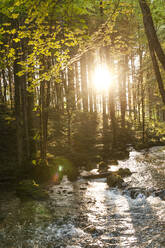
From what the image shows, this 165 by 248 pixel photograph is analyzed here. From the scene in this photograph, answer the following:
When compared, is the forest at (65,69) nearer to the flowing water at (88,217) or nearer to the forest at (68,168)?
the forest at (68,168)

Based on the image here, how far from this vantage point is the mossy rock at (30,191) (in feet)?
24.9

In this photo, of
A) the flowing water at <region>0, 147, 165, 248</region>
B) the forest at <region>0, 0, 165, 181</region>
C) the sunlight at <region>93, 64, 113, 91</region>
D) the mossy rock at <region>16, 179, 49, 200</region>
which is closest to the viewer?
the flowing water at <region>0, 147, 165, 248</region>

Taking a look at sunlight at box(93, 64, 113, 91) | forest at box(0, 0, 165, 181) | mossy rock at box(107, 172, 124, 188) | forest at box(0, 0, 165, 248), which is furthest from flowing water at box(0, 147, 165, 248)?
sunlight at box(93, 64, 113, 91)

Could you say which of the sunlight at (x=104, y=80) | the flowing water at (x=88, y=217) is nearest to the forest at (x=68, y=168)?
the flowing water at (x=88, y=217)

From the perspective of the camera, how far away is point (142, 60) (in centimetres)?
1627

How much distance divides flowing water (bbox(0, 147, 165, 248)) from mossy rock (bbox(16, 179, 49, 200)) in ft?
0.92

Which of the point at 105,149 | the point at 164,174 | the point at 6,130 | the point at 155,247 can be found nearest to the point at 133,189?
the point at 164,174

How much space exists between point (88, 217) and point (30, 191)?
2722mm

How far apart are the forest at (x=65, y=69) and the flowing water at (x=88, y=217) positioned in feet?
7.69

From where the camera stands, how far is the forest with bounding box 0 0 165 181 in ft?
21.2

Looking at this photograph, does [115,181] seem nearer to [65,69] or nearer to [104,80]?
[65,69]

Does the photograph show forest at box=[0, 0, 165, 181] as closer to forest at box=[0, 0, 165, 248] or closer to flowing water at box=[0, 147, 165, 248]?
forest at box=[0, 0, 165, 248]

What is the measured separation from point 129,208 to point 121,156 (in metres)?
7.41

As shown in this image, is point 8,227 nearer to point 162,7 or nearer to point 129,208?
point 129,208
